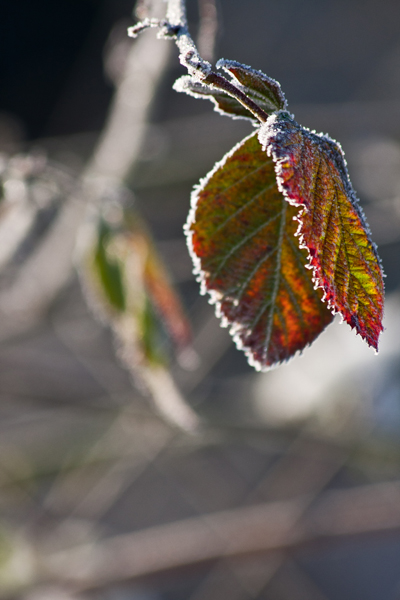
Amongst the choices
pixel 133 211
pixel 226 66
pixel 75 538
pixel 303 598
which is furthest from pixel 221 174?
pixel 303 598

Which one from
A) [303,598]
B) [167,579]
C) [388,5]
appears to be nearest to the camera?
[167,579]

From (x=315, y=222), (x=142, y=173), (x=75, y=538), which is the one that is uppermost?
(x=142, y=173)

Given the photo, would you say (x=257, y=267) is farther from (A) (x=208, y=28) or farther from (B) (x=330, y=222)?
(A) (x=208, y=28)

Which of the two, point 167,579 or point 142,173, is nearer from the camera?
point 167,579

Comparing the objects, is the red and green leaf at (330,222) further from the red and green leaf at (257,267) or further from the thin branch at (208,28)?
the thin branch at (208,28)

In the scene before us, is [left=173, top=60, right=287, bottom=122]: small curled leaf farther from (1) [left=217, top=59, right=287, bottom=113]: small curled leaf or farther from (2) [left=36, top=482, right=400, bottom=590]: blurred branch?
(2) [left=36, top=482, right=400, bottom=590]: blurred branch

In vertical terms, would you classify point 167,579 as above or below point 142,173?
below

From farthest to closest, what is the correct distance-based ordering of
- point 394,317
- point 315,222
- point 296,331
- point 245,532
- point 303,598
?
point 303,598 → point 394,317 → point 245,532 → point 296,331 → point 315,222

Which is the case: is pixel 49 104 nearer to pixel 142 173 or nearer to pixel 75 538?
pixel 142 173
